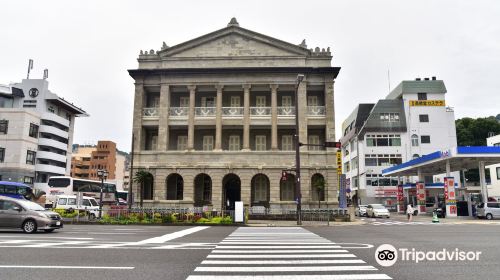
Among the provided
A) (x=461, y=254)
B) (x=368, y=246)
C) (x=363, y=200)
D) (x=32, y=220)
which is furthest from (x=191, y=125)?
(x=363, y=200)

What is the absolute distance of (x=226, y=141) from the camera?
37.7m

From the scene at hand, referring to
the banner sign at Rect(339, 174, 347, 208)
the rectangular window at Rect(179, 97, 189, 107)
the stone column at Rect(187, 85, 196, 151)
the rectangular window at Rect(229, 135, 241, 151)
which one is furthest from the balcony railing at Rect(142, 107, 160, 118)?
the banner sign at Rect(339, 174, 347, 208)

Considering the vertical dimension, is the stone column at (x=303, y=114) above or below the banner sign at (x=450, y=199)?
above

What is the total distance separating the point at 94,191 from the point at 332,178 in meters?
26.3

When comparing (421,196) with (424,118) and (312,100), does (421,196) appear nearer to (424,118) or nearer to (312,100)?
(312,100)

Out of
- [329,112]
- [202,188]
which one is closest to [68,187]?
[202,188]

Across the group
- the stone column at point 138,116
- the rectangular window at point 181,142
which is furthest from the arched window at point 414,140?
the stone column at point 138,116

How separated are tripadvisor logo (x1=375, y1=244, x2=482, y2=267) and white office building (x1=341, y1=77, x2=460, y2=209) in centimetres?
4720

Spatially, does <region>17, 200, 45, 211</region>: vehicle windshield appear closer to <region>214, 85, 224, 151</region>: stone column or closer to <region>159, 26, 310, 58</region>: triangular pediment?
<region>214, 85, 224, 151</region>: stone column

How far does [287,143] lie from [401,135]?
1113 inches

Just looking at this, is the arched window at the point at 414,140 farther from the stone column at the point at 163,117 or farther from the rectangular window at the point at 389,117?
the stone column at the point at 163,117

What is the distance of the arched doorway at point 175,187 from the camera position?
1428 inches

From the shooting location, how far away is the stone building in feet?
115

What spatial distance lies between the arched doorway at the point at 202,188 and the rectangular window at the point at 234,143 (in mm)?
3662
